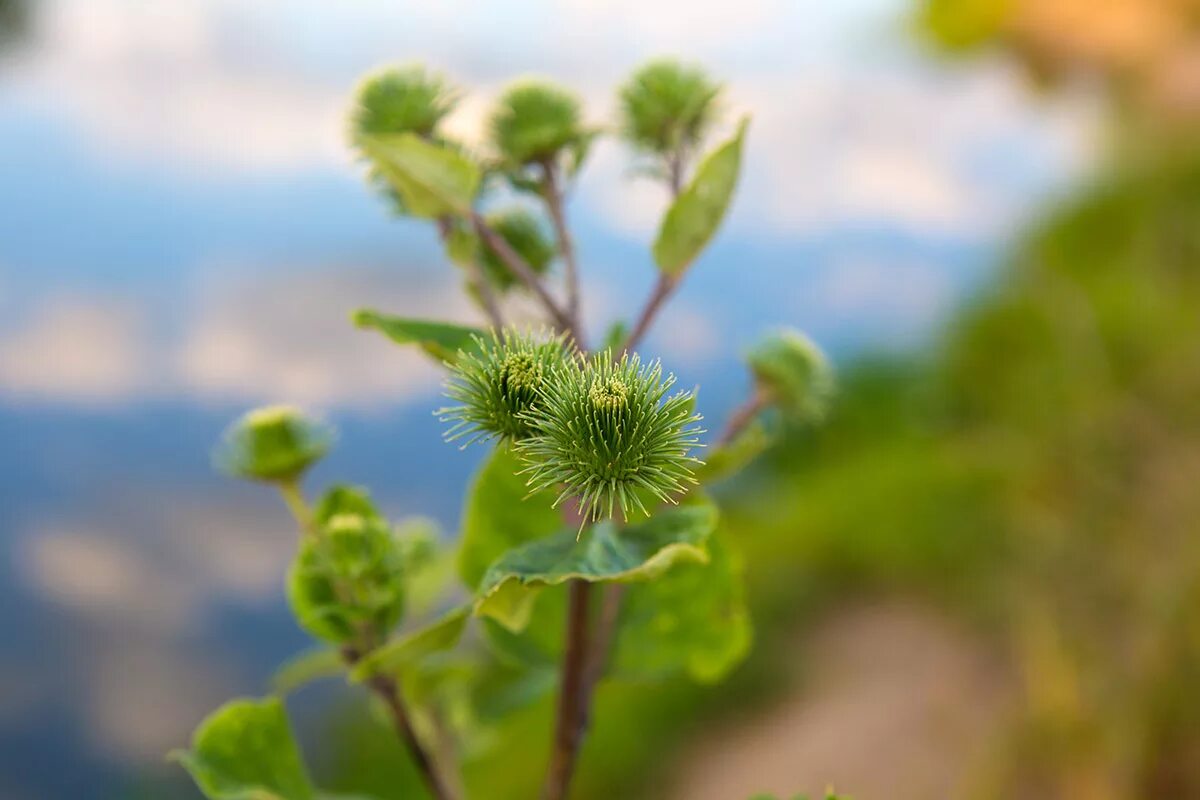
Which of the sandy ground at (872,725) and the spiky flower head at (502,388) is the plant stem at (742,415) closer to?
the spiky flower head at (502,388)

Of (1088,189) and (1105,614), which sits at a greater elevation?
(1088,189)

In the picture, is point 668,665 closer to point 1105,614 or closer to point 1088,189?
point 1105,614

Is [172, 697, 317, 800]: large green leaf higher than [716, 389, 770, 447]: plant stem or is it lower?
lower

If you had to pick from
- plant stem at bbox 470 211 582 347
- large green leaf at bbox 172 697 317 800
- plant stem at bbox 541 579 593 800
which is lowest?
plant stem at bbox 541 579 593 800

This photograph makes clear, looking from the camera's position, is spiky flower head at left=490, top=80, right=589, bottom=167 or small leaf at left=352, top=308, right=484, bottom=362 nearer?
small leaf at left=352, top=308, right=484, bottom=362

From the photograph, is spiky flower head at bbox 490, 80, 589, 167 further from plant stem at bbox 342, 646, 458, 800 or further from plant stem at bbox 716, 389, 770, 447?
plant stem at bbox 342, 646, 458, 800

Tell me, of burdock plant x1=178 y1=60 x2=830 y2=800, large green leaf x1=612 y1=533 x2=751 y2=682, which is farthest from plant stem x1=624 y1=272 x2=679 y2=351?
large green leaf x1=612 y1=533 x2=751 y2=682

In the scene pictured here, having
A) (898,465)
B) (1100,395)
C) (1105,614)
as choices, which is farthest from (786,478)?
(1105,614)

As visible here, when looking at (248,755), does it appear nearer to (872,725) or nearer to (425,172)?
(425,172)
